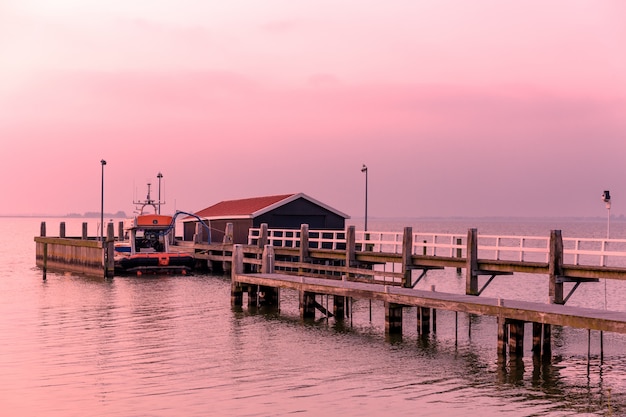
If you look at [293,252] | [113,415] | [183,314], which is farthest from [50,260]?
[113,415]

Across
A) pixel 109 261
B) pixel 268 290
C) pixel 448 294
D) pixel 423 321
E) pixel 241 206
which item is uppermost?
pixel 241 206

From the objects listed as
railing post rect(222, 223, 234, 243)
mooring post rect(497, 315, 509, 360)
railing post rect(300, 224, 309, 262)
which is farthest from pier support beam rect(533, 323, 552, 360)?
railing post rect(222, 223, 234, 243)

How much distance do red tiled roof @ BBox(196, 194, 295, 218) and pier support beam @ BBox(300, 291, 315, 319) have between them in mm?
23517

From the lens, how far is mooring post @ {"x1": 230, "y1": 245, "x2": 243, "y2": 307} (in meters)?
36.1

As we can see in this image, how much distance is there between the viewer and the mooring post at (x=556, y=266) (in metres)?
27.7

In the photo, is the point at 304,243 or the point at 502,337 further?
the point at 304,243

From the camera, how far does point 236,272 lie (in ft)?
119

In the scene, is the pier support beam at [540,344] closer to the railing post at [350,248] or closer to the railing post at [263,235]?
the railing post at [350,248]

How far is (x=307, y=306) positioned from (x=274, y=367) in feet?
31.7

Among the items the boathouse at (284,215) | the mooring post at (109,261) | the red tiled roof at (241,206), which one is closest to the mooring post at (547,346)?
the mooring post at (109,261)

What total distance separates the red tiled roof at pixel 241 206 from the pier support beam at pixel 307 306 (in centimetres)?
2352

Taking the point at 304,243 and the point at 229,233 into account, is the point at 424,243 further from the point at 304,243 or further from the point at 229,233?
the point at 229,233

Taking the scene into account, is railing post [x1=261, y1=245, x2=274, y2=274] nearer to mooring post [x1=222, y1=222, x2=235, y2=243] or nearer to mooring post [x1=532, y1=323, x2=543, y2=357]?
mooring post [x1=532, y1=323, x2=543, y2=357]

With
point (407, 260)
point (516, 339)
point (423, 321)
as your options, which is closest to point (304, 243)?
point (407, 260)
